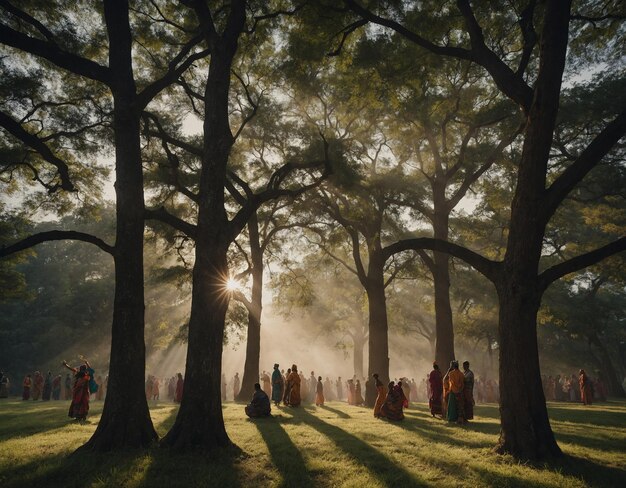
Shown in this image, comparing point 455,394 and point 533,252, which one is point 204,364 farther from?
point 455,394

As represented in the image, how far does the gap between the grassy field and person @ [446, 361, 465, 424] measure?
1.72 metres

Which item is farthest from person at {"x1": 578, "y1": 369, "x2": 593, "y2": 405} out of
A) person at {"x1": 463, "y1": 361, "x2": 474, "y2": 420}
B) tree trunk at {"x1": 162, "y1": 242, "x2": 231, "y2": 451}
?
tree trunk at {"x1": 162, "y1": 242, "x2": 231, "y2": 451}

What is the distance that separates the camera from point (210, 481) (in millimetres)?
5770

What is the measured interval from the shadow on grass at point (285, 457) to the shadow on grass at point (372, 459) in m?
0.98

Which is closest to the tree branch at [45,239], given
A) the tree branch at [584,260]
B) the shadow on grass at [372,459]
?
the shadow on grass at [372,459]

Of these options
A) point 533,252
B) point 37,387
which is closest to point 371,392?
point 533,252

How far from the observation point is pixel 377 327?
59.4ft

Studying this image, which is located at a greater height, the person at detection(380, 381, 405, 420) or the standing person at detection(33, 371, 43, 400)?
the person at detection(380, 381, 405, 420)

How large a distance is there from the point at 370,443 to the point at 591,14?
12.8m

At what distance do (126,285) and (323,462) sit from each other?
522cm

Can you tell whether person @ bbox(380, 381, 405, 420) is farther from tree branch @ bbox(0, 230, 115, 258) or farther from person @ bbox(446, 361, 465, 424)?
tree branch @ bbox(0, 230, 115, 258)

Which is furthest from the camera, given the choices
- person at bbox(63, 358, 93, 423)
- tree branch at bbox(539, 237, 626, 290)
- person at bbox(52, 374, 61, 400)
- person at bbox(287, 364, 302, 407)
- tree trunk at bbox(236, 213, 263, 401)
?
person at bbox(52, 374, 61, 400)

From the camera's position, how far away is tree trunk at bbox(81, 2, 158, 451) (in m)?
7.78

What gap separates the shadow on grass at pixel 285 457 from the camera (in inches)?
233
